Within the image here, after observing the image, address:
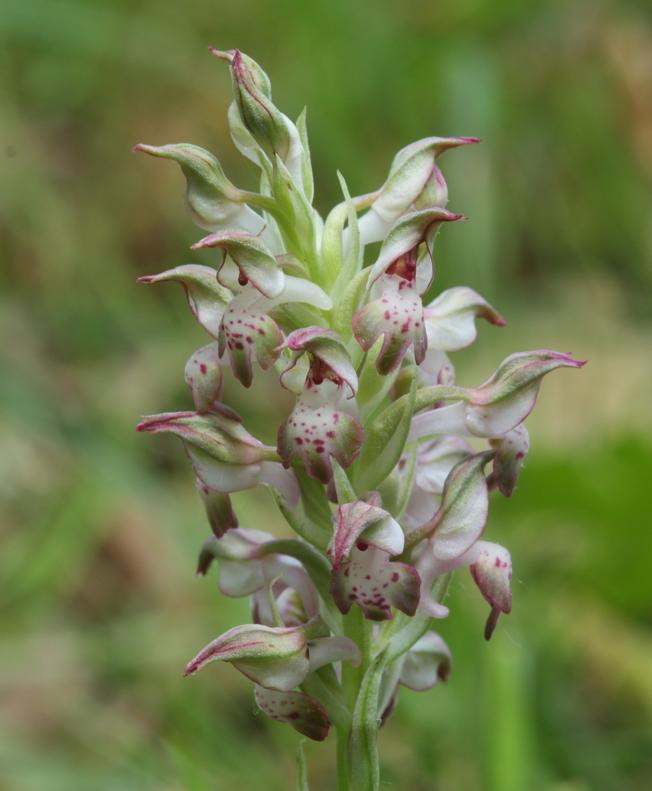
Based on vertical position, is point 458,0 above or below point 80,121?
above

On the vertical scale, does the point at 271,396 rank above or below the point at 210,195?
below

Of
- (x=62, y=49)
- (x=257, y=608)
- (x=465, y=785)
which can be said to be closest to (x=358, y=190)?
(x=62, y=49)

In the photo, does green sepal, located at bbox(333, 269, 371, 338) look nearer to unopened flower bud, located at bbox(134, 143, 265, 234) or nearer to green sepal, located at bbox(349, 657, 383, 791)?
unopened flower bud, located at bbox(134, 143, 265, 234)

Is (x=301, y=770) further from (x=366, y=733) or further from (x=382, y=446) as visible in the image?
(x=382, y=446)

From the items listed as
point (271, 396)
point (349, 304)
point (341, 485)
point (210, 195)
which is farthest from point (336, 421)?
point (271, 396)

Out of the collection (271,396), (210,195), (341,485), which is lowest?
(271,396)

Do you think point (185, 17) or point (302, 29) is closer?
point (302, 29)

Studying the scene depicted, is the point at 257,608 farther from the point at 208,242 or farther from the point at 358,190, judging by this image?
the point at 358,190

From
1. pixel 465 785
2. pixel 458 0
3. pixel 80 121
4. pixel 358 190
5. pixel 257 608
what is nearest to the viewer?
pixel 257 608
